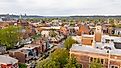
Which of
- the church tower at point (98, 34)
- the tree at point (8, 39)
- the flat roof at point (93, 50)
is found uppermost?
the church tower at point (98, 34)

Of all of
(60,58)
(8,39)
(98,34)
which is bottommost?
(8,39)

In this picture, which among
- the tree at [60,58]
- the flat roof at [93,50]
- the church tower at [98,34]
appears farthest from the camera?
the church tower at [98,34]

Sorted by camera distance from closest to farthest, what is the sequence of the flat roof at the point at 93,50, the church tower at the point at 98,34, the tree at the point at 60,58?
the flat roof at the point at 93,50
the tree at the point at 60,58
the church tower at the point at 98,34

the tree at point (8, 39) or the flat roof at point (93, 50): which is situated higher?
the flat roof at point (93, 50)

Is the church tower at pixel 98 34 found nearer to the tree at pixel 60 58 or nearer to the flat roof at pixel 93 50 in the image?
the flat roof at pixel 93 50

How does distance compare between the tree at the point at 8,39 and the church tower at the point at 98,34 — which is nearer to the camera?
the church tower at the point at 98,34

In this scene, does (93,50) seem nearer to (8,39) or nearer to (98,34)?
(98,34)

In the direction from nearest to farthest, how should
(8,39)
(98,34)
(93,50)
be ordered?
(93,50), (98,34), (8,39)

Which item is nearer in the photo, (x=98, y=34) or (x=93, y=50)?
(x=93, y=50)

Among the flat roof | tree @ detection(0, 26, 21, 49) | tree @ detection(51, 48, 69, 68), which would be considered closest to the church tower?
the flat roof

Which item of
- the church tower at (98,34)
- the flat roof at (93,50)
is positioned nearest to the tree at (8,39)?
the church tower at (98,34)

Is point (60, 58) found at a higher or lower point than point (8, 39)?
higher

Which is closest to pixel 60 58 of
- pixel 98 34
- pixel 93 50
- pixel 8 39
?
pixel 93 50
